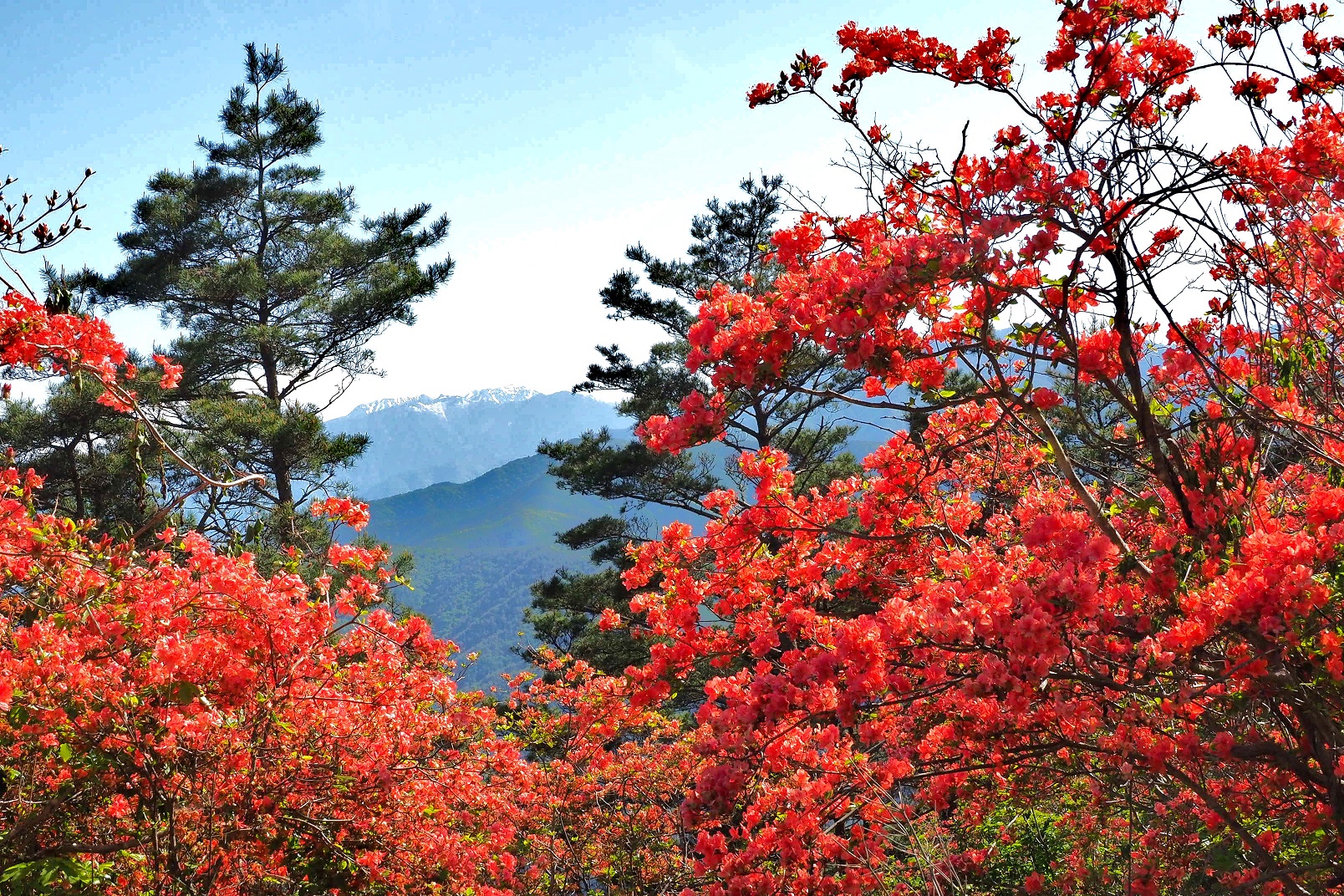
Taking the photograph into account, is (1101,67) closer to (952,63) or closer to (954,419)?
(952,63)

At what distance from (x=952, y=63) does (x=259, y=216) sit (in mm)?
14763

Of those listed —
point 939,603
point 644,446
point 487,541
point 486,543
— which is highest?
point 487,541

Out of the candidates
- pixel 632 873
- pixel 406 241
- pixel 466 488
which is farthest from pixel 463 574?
pixel 632 873

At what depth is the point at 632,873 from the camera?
7352 millimetres

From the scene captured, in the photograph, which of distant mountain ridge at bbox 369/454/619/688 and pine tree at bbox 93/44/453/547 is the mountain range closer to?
distant mountain ridge at bbox 369/454/619/688

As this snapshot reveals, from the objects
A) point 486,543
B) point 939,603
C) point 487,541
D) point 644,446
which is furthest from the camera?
point 487,541

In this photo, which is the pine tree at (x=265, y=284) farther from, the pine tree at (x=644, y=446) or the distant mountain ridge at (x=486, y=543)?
the distant mountain ridge at (x=486, y=543)

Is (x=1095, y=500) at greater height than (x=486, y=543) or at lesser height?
lesser

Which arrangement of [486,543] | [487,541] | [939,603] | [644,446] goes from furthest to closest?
[487,541] < [486,543] < [644,446] < [939,603]

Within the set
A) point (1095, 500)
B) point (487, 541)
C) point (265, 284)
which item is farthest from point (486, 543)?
point (1095, 500)

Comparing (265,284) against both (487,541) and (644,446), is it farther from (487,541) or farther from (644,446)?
(487,541)

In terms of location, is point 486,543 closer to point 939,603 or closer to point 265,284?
point 265,284

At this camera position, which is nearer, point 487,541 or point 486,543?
point 486,543

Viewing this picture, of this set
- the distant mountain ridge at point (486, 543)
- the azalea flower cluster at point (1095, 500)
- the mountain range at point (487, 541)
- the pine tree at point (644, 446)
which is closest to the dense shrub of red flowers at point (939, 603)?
the azalea flower cluster at point (1095, 500)
